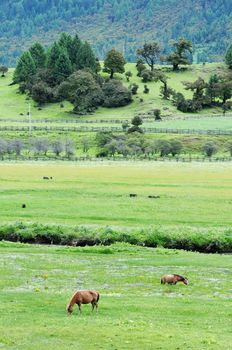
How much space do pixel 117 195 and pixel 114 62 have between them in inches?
4834

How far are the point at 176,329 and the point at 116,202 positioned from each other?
39967 millimetres

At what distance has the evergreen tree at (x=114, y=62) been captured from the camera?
18650 cm

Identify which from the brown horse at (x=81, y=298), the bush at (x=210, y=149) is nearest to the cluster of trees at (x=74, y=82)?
the bush at (x=210, y=149)

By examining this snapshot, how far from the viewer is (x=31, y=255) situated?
143ft

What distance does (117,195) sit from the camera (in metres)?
70.3

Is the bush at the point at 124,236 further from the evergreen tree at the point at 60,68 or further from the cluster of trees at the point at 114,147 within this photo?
the evergreen tree at the point at 60,68

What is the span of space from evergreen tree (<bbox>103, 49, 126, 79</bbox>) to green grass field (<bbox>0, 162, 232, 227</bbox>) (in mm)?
86028

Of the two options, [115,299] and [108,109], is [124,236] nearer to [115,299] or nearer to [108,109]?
[115,299]

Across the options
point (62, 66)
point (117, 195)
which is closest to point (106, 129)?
point (62, 66)

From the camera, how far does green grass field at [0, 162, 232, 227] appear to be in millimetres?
57406

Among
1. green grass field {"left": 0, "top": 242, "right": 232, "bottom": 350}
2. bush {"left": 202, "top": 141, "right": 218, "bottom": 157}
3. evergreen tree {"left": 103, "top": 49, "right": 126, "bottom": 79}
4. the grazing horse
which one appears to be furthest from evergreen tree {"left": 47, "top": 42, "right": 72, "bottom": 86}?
the grazing horse

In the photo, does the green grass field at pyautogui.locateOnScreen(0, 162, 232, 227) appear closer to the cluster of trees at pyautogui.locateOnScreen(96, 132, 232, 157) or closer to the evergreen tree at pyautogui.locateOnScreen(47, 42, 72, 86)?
the cluster of trees at pyautogui.locateOnScreen(96, 132, 232, 157)

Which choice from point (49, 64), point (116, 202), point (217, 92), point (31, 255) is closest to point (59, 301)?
point (31, 255)

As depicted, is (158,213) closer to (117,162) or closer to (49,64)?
(117,162)
